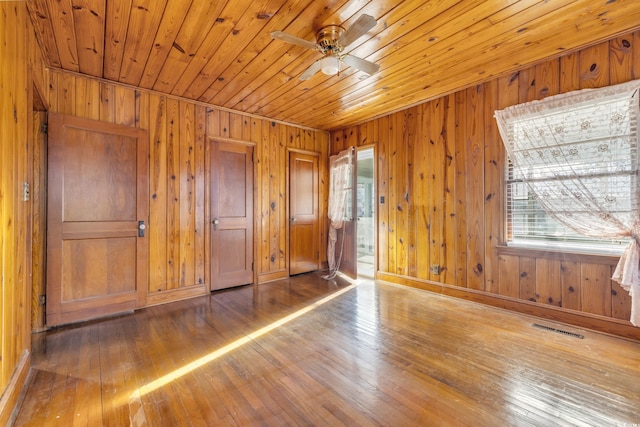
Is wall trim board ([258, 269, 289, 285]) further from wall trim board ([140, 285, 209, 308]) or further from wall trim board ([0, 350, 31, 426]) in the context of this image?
wall trim board ([0, 350, 31, 426])

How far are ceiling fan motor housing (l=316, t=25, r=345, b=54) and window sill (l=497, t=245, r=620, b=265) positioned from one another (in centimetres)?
283

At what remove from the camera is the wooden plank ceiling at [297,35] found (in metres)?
2.07

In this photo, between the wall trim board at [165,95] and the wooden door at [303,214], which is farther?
the wooden door at [303,214]

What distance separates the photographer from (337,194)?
16.3 ft

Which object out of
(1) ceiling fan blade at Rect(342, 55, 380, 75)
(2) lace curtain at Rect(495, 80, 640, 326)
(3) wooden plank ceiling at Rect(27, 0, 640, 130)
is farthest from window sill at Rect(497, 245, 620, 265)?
(1) ceiling fan blade at Rect(342, 55, 380, 75)

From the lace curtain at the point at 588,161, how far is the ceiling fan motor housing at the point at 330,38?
2159 mm

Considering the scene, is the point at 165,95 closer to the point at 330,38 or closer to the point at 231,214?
the point at 231,214

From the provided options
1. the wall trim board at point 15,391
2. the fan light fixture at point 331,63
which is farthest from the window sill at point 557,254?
the wall trim board at point 15,391

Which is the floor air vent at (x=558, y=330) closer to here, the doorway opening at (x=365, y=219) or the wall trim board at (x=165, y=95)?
the doorway opening at (x=365, y=219)

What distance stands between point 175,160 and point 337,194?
2595 millimetres

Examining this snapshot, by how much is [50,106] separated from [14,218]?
1.81 m

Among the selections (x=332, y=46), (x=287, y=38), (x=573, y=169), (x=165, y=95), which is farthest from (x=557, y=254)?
(x=165, y=95)

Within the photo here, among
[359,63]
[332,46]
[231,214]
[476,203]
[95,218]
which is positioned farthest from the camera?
[231,214]

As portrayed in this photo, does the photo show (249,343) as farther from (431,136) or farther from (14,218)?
(431,136)
